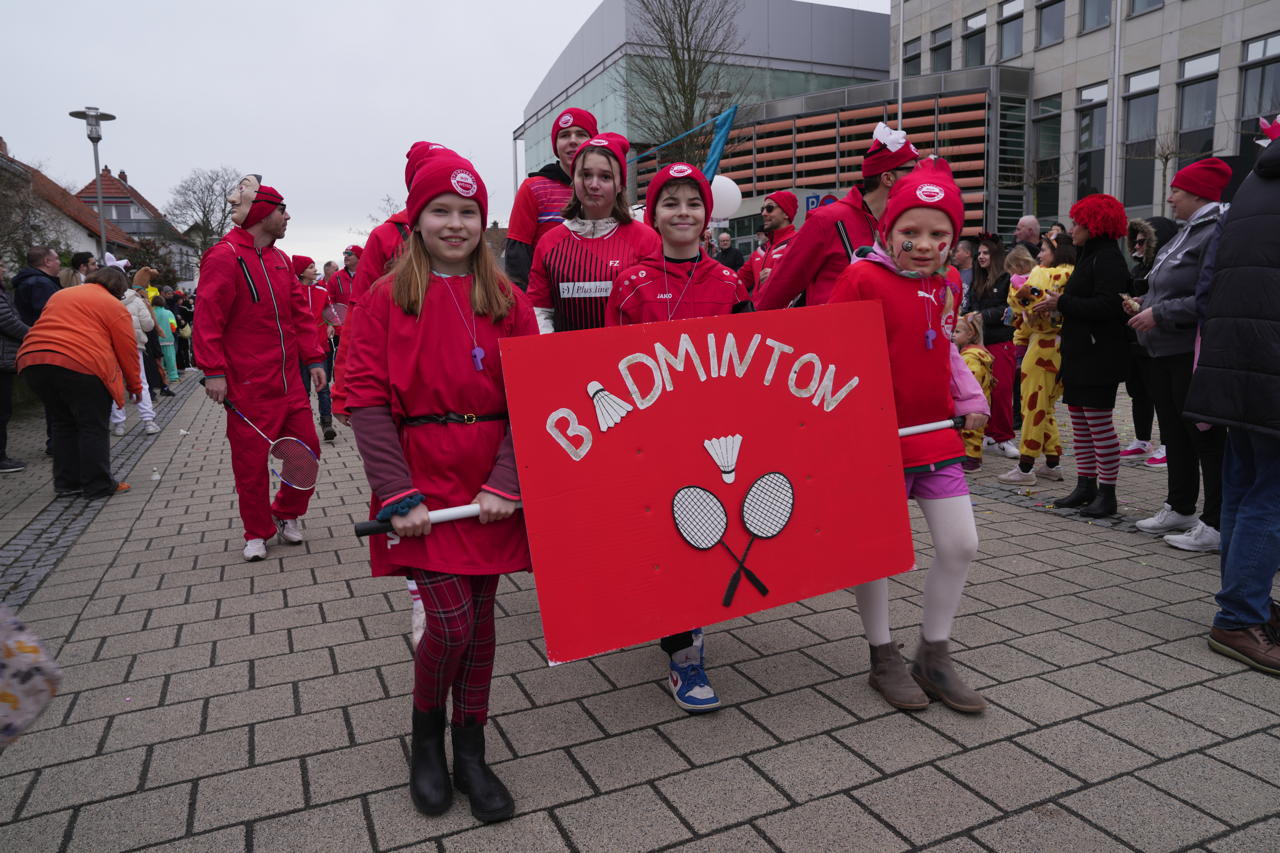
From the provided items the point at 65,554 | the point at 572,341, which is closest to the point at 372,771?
the point at 572,341

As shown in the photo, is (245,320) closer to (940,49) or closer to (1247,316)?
(1247,316)

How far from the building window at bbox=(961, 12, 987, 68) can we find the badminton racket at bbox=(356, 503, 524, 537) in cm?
3406

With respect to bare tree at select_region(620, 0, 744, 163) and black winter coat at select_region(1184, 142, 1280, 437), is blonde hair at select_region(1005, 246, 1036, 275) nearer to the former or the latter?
black winter coat at select_region(1184, 142, 1280, 437)

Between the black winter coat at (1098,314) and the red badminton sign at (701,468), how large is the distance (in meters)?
3.70

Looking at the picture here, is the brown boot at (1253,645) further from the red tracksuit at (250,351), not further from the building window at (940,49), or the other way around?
the building window at (940,49)

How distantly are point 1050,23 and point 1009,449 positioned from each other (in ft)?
86.1

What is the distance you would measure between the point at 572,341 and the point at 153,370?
1474 cm

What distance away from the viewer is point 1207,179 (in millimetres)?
4855

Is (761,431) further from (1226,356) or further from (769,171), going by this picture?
(769,171)

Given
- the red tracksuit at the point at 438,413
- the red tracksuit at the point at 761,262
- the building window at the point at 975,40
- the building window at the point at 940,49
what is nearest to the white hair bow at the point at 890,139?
the red tracksuit at the point at 438,413

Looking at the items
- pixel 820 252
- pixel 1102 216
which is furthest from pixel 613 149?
pixel 1102 216

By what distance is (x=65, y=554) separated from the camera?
562 centimetres

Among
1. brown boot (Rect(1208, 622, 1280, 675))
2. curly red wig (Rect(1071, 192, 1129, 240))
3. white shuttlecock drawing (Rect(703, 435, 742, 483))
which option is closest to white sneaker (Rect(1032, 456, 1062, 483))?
curly red wig (Rect(1071, 192, 1129, 240))

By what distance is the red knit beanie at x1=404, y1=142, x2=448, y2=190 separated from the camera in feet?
8.68
